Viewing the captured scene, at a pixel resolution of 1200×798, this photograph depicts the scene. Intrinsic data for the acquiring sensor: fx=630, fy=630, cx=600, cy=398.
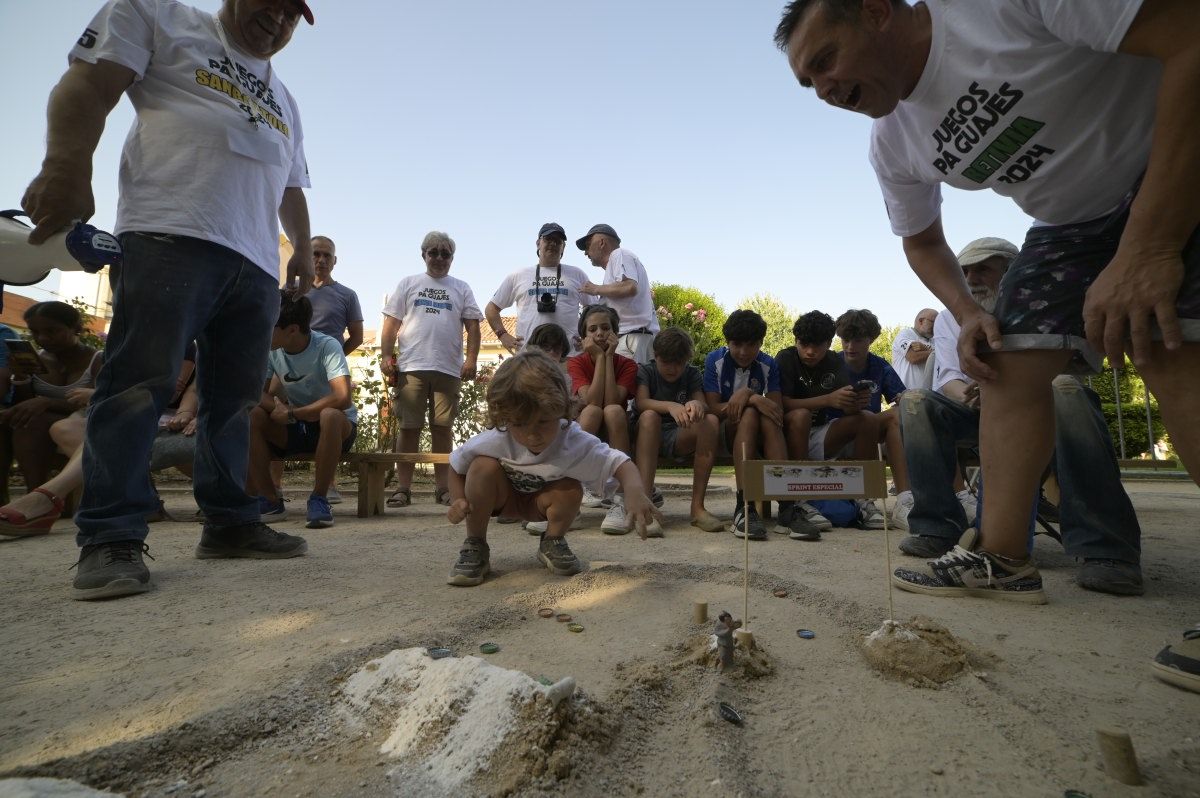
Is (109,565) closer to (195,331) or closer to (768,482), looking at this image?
(195,331)

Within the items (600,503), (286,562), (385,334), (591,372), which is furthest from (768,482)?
(385,334)

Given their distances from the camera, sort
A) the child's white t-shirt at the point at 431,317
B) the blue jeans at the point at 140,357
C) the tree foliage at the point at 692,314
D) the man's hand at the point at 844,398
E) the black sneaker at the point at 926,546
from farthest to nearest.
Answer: the tree foliage at the point at 692,314
the child's white t-shirt at the point at 431,317
the man's hand at the point at 844,398
the black sneaker at the point at 926,546
the blue jeans at the point at 140,357

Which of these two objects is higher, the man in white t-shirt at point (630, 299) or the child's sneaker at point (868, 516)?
the man in white t-shirt at point (630, 299)

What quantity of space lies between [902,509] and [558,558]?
2408 millimetres

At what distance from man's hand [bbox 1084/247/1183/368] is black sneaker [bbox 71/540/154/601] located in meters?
2.94

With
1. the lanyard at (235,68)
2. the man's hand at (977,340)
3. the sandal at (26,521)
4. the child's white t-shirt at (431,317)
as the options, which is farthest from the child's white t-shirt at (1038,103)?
the sandal at (26,521)

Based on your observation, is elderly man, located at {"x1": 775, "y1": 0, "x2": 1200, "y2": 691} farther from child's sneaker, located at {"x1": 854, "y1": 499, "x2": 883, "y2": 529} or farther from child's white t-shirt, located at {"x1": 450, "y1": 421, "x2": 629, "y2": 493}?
child's sneaker, located at {"x1": 854, "y1": 499, "x2": 883, "y2": 529}

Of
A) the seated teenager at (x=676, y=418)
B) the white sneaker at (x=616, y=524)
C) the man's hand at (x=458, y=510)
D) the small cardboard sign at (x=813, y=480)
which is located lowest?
the white sneaker at (x=616, y=524)

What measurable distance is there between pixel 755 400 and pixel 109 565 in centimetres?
333

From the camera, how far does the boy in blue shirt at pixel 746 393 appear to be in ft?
13.2

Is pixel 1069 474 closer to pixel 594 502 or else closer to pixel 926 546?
pixel 926 546

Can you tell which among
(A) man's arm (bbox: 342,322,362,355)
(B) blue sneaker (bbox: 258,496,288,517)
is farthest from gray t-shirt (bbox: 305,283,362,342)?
(B) blue sneaker (bbox: 258,496,288,517)

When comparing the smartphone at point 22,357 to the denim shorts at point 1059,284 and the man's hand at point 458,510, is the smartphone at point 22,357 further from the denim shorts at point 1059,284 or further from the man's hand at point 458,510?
the denim shorts at point 1059,284

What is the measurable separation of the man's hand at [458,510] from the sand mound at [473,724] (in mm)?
1055
